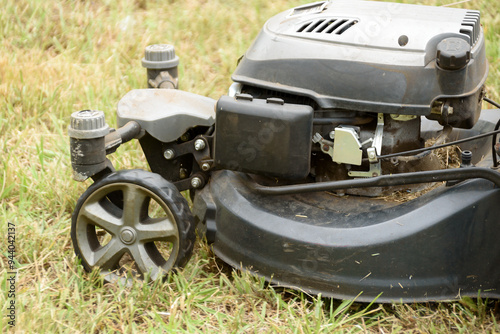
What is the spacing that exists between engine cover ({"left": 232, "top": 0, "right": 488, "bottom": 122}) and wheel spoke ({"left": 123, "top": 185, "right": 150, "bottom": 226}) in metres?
0.44

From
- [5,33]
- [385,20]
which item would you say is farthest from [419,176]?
[5,33]

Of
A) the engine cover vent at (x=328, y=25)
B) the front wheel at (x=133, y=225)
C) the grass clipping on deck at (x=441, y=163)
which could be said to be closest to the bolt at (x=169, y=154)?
the front wheel at (x=133, y=225)

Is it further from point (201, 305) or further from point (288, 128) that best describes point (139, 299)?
point (288, 128)

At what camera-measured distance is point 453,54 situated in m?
1.77

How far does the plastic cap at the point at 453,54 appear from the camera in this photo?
177cm

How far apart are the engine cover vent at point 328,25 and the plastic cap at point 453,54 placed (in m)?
0.29

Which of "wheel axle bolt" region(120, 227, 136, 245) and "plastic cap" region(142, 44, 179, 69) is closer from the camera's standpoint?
"wheel axle bolt" region(120, 227, 136, 245)

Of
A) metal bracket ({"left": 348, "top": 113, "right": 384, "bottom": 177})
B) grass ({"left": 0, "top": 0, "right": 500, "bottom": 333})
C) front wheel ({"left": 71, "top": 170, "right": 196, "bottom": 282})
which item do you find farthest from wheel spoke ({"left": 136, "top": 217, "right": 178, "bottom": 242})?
metal bracket ({"left": 348, "top": 113, "right": 384, "bottom": 177})

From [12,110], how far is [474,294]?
6.71 feet

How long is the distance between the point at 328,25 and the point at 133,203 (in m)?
0.76

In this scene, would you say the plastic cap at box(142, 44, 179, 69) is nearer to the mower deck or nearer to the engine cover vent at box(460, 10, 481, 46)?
the mower deck

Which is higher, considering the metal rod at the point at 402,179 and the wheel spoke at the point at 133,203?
the metal rod at the point at 402,179

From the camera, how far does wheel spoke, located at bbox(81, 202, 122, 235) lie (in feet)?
6.54

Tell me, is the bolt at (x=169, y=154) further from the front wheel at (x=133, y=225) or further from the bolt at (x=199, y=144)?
the front wheel at (x=133, y=225)
